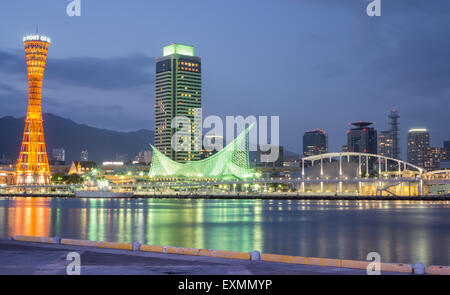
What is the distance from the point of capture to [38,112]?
333 feet

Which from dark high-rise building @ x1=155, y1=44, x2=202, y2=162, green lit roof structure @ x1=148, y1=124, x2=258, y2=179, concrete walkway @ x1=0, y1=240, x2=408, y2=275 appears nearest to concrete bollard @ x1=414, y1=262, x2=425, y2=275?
concrete walkway @ x1=0, y1=240, x2=408, y2=275

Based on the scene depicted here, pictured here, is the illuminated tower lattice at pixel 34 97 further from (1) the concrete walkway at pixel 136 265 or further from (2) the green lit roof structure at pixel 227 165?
(1) the concrete walkway at pixel 136 265

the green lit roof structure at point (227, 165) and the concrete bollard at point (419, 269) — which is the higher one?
the green lit roof structure at point (227, 165)

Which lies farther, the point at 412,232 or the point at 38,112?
the point at 38,112

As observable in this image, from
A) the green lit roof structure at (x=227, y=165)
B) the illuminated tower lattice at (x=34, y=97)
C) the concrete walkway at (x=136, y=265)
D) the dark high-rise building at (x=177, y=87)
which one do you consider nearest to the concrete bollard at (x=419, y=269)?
the concrete walkway at (x=136, y=265)

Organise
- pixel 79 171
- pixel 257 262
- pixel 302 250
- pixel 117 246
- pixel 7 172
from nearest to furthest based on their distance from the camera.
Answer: pixel 257 262 < pixel 117 246 < pixel 302 250 < pixel 7 172 < pixel 79 171

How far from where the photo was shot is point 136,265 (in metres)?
13.5

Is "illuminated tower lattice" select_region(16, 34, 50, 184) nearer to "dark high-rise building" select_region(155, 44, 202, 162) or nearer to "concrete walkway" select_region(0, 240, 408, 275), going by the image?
"dark high-rise building" select_region(155, 44, 202, 162)

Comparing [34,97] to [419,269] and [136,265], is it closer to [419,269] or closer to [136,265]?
[136,265]

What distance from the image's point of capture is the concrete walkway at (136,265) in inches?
497

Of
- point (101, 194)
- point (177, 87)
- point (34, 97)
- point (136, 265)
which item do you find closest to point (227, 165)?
point (101, 194)
